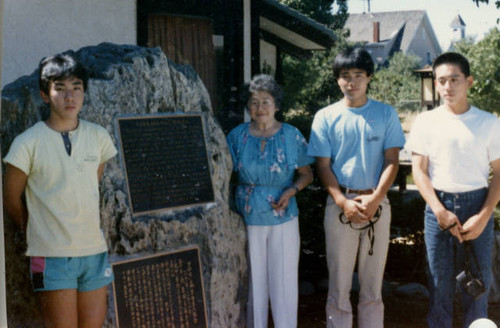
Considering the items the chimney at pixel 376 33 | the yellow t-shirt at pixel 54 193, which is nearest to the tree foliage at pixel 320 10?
the chimney at pixel 376 33

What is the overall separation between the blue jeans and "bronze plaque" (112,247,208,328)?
1529mm

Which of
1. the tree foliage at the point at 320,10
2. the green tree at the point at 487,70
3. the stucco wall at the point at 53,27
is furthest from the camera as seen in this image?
the tree foliage at the point at 320,10

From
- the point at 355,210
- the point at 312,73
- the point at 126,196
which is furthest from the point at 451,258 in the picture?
the point at 312,73

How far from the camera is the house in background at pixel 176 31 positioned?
17.6ft

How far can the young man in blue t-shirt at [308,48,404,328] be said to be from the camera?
3.78 m

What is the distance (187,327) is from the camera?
3.76 metres

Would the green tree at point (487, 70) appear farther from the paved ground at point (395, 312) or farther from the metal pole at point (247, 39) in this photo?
the metal pole at point (247, 39)

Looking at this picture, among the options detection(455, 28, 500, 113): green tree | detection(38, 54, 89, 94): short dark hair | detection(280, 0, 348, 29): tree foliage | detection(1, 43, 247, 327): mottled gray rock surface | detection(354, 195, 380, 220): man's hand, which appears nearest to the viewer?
detection(38, 54, 89, 94): short dark hair

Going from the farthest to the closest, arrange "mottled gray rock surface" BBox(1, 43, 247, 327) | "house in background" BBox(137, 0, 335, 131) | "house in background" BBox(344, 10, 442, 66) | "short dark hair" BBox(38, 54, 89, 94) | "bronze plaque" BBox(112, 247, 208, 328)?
"house in background" BBox(344, 10, 442, 66), "house in background" BBox(137, 0, 335, 131), "bronze plaque" BBox(112, 247, 208, 328), "mottled gray rock surface" BBox(1, 43, 247, 327), "short dark hair" BBox(38, 54, 89, 94)

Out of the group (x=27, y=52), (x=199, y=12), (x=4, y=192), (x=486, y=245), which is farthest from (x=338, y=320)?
(x=199, y=12)

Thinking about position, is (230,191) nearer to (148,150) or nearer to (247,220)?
(247,220)

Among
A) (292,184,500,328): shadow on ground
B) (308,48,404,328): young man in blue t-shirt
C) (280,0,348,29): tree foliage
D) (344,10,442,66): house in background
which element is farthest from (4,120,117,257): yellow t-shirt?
(344,10,442,66): house in background

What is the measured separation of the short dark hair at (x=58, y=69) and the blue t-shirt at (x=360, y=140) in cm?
167

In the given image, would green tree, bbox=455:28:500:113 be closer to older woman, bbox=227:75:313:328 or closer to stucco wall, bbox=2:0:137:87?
older woman, bbox=227:75:313:328
